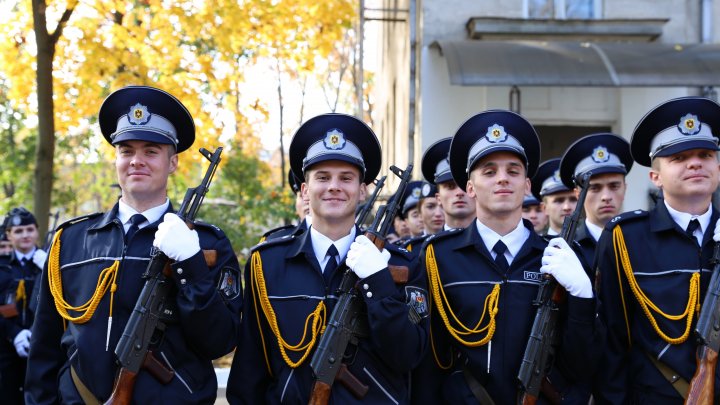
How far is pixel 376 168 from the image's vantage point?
4699 millimetres

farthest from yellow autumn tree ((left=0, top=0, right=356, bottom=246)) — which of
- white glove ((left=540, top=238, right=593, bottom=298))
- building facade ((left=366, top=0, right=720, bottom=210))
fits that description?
white glove ((left=540, top=238, right=593, bottom=298))

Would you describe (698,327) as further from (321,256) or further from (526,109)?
(526,109)

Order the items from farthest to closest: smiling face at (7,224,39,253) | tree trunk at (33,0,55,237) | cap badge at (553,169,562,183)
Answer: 1. tree trunk at (33,0,55,237)
2. smiling face at (7,224,39,253)
3. cap badge at (553,169,562,183)

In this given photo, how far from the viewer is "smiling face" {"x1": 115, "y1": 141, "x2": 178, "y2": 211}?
4.39 metres

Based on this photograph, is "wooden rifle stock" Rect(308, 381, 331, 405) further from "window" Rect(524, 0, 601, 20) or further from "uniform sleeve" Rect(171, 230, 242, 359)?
"window" Rect(524, 0, 601, 20)

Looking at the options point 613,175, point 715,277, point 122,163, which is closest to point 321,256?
point 122,163

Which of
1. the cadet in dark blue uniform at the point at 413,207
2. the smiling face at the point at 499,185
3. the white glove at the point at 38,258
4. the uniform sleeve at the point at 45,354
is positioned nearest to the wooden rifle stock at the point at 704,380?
the smiling face at the point at 499,185

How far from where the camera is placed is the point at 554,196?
749 cm

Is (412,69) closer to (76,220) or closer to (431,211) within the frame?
(431,211)

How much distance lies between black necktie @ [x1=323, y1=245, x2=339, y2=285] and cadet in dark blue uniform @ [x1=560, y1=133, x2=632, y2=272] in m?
2.45

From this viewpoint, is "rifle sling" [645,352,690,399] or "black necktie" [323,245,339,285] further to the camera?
"black necktie" [323,245,339,285]

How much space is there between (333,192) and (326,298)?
0.49 metres

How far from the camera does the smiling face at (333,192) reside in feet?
14.2

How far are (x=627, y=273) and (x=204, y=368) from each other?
2.04 meters
